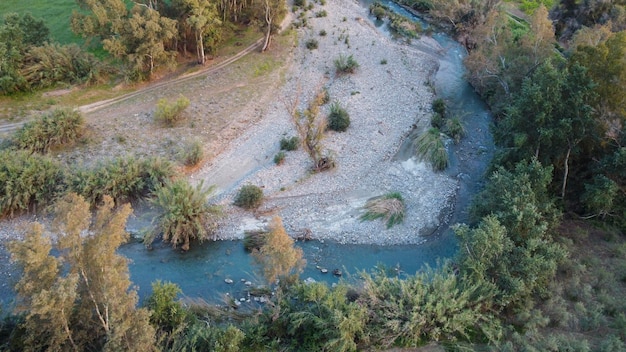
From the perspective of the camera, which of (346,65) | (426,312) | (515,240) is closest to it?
(426,312)

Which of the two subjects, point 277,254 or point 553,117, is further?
point 553,117

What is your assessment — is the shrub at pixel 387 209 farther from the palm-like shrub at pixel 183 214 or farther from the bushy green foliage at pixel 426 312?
the palm-like shrub at pixel 183 214

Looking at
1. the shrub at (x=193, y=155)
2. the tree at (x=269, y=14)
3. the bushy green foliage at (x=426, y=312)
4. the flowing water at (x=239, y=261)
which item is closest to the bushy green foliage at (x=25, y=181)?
the flowing water at (x=239, y=261)

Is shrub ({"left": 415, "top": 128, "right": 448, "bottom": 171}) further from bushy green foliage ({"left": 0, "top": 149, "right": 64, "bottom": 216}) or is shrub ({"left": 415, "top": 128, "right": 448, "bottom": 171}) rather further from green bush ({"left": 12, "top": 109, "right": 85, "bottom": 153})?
green bush ({"left": 12, "top": 109, "right": 85, "bottom": 153})

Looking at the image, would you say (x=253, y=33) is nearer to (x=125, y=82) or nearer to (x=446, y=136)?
(x=125, y=82)

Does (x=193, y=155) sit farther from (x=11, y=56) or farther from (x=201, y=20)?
(x=11, y=56)

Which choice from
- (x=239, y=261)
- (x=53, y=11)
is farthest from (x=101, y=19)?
(x=239, y=261)
